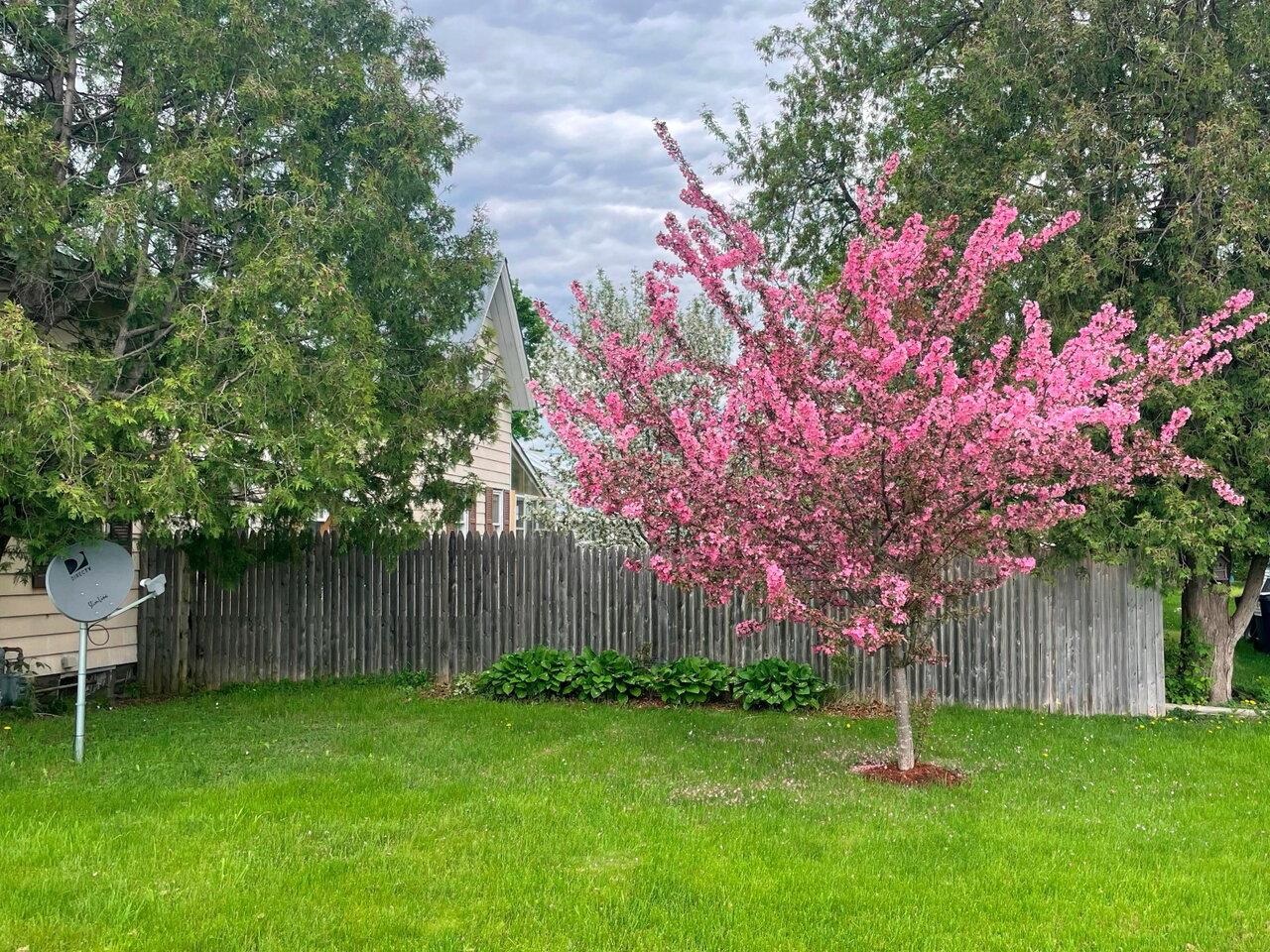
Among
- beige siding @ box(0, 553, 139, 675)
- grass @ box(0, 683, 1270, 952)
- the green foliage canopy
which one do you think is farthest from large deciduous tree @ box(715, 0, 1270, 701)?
beige siding @ box(0, 553, 139, 675)

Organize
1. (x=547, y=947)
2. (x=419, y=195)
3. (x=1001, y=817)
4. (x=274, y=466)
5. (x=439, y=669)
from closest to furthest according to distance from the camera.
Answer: (x=547, y=947), (x=1001, y=817), (x=274, y=466), (x=419, y=195), (x=439, y=669)

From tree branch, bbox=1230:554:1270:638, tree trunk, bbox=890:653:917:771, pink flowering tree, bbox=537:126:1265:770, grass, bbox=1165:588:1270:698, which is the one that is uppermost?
pink flowering tree, bbox=537:126:1265:770

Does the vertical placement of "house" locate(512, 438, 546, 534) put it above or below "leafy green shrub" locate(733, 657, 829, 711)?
above

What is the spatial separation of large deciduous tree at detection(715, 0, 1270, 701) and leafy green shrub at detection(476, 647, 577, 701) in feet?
18.4

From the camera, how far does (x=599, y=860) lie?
4.99 meters

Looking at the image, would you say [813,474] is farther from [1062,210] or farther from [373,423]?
[1062,210]

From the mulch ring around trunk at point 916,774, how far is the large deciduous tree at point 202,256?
4699 millimetres

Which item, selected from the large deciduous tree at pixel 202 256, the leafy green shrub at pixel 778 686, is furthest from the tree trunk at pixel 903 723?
the large deciduous tree at pixel 202 256

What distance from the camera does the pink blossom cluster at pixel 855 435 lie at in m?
6.15

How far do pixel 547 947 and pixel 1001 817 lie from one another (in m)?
3.21

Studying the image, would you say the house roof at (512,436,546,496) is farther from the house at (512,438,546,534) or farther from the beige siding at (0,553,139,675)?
the beige siding at (0,553,139,675)

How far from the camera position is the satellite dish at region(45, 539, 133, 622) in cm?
721

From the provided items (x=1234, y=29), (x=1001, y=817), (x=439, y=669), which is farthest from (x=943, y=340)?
(x=439, y=669)

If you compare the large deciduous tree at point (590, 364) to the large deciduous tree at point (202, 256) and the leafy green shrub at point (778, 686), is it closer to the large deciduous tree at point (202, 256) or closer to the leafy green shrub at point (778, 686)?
the leafy green shrub at point (778, 686)
